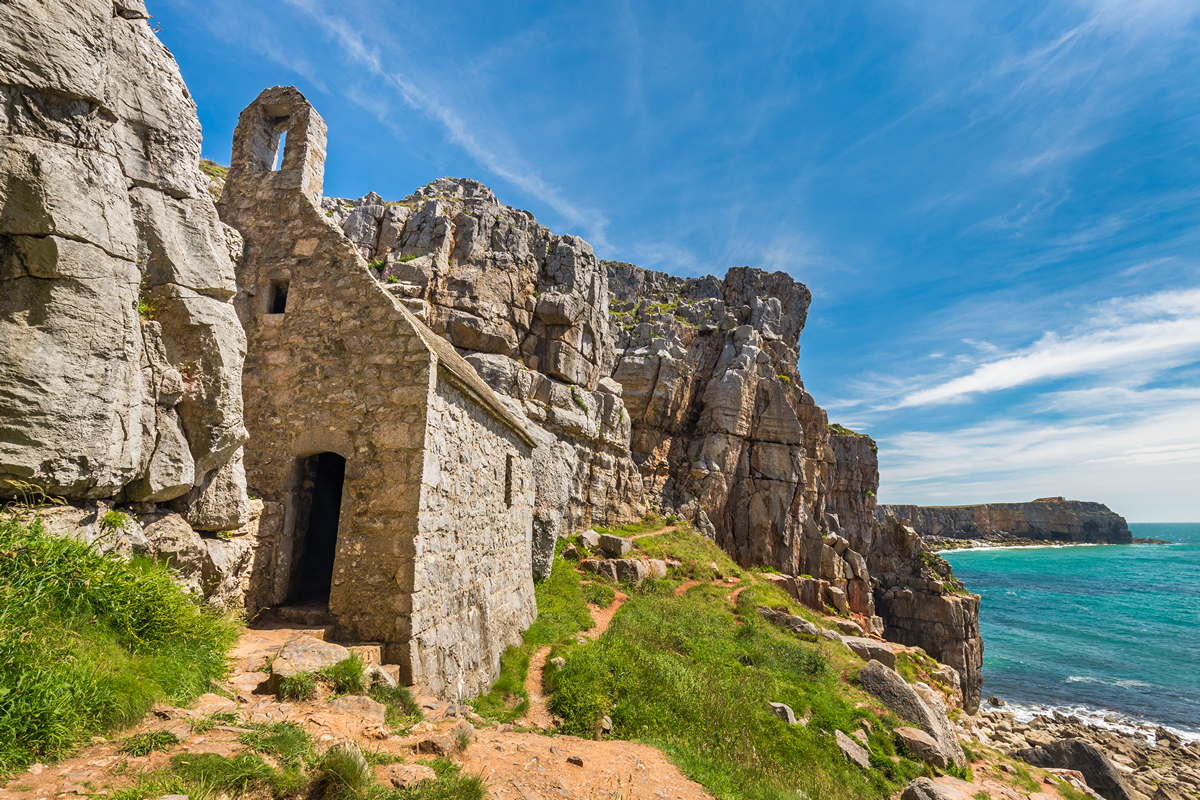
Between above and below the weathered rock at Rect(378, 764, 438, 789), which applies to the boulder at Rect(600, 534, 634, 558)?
above

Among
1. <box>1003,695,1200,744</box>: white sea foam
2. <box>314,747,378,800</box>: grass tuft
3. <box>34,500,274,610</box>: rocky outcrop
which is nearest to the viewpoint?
<box>314,747,378,800</box>: grass tuft

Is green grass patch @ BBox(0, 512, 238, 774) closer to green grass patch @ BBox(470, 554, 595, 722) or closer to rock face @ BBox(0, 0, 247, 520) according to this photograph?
rock face @ BBox(0, 0, 247, 520)

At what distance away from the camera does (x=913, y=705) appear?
559 inches

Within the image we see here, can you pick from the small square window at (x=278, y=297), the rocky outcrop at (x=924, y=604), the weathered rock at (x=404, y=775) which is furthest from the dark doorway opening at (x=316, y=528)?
the rocky outcrop at (x=924, y=604)

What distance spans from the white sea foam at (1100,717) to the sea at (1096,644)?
6cm

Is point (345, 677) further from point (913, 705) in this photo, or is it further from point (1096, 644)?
point (1096, 644)

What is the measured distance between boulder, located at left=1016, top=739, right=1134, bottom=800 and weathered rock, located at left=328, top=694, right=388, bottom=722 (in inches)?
987

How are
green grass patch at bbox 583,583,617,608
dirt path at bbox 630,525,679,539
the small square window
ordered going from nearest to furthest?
the small square window, green grass patch at bbox 583,583,617,608, dirt path at bbox 630,525,679,539

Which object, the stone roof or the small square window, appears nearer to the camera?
the stone roof

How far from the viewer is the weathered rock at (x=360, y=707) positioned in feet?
18.5

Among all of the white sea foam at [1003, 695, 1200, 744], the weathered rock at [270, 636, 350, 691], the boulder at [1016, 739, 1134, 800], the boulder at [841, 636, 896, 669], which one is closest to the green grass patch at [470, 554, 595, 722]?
the weathered rock at [270, 636, 350, 691]

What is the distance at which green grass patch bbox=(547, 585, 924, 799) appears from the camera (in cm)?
911

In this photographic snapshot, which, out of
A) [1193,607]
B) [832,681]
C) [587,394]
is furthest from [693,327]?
[1193,607]

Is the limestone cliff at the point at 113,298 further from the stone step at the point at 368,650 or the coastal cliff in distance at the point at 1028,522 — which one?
the coastal cliff in distance at the point at 1028,522
